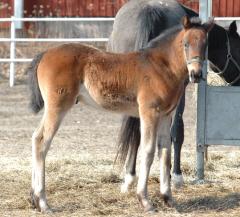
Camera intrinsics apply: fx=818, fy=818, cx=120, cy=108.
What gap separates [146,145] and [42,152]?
34.4 inches

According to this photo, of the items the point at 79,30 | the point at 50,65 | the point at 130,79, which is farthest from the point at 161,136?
the point at 79,30

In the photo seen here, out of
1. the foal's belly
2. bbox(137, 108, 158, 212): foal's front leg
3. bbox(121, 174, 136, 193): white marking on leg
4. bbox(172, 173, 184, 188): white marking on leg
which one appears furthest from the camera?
bbox(172, 173, 184, 188): white marking on leg

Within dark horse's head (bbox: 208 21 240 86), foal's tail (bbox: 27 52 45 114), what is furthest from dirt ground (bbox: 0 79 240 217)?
dark horse's head (bbox: 208 21 240 86)

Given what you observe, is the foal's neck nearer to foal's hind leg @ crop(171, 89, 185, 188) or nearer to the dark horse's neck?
the dark horse's neck

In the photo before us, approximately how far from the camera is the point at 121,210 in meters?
6.86

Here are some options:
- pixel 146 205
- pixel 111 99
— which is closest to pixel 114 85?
pixel 111 99

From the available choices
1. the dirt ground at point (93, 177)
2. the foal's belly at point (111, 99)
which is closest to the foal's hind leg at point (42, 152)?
the dirt ground at point (93, 177)

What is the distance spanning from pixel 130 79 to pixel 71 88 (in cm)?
50

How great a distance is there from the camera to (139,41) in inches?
312

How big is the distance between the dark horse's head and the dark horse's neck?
1361 mm

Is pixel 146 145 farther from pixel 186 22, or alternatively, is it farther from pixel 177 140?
pixel 177 140

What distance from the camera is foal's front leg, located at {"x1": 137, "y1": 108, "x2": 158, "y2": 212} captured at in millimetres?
6742

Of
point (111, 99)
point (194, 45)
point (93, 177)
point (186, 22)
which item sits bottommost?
point (93, 177)

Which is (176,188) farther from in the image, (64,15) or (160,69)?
(64,15)
